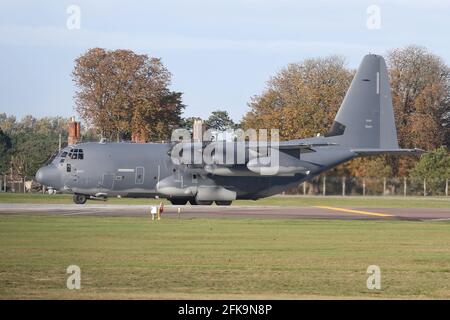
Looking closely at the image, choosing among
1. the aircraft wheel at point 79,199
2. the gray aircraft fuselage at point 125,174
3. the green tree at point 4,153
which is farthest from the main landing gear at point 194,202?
the green tree at point 4,153

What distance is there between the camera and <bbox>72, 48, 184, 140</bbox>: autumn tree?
4168 inches

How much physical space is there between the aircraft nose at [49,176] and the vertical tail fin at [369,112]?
19.3 meters

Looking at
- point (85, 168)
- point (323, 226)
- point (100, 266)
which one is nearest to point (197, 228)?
point (323, 226)

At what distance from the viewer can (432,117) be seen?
11619 cm

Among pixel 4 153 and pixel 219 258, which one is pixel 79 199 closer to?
pixel 219 258

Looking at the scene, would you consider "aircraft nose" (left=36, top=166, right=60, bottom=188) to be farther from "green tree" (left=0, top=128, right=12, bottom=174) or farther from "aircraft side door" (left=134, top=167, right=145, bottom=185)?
"green tree" (left=0, top=128, right=12, bottom=174)

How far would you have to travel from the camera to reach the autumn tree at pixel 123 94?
106 m

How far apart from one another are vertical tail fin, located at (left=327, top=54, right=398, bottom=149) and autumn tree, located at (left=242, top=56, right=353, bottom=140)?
3625cm

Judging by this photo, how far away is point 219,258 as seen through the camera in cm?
3131

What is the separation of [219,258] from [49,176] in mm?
36036

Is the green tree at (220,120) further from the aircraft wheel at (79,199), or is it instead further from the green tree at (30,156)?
the aircraft wheel at (79,199)

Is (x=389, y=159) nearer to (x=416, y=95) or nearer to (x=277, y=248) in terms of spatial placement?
(x=416, y=95)
